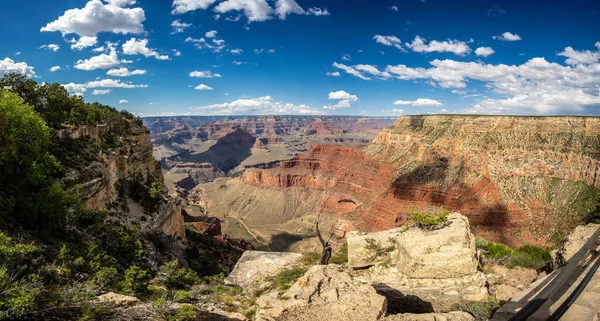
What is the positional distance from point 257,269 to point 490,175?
54250mm

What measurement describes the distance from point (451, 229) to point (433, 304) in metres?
3.66

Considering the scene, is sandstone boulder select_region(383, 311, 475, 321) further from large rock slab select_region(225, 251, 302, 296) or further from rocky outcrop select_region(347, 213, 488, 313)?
large rock slab select_region(225, 251, 302, 296)

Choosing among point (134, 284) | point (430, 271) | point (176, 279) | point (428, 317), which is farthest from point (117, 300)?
point (430, 271)

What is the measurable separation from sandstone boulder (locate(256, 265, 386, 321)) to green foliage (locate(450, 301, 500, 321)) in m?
3.14

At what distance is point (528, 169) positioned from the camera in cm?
5303

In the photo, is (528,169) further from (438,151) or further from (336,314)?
(336,314)

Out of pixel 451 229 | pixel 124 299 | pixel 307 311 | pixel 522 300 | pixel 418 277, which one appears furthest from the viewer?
pixel 451 229

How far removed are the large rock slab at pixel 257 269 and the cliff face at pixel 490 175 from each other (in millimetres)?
41124

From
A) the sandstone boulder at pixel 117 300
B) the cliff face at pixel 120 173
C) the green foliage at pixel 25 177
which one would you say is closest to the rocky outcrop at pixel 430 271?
the sandstone boulder at pixel 117 300

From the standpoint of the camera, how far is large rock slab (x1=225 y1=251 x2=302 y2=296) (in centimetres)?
1567

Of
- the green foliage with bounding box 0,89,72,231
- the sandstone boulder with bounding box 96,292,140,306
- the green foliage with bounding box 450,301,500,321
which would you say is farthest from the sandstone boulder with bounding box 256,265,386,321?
the green foliage with bounding box 0,89,72,231

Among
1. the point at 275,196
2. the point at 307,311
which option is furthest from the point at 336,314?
the point at 275,196

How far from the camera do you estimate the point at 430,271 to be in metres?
11.5

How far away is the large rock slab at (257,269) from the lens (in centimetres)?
1567
